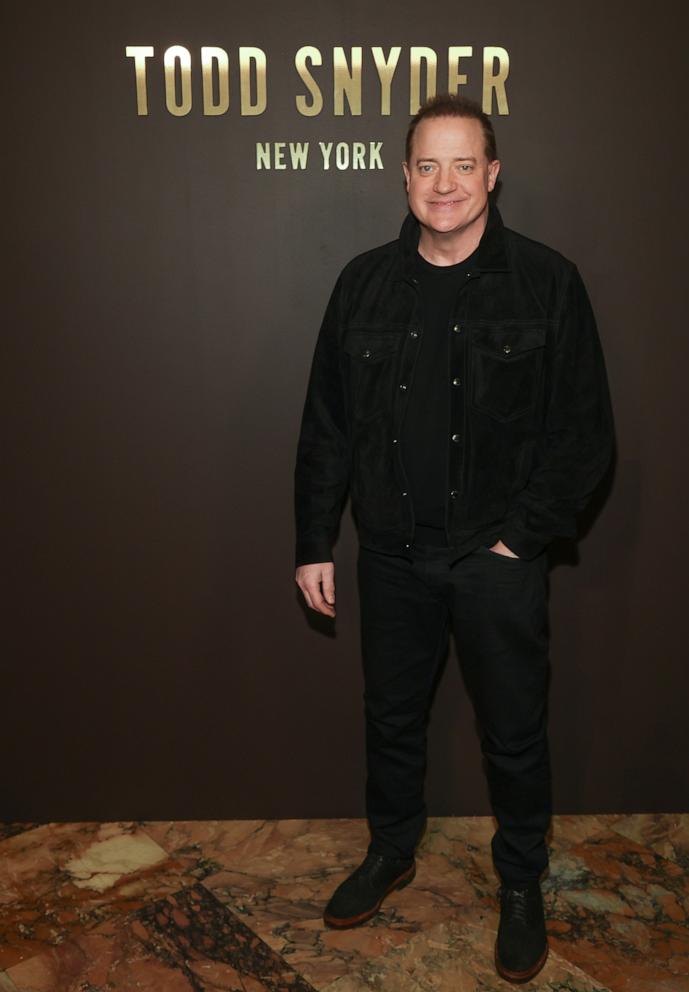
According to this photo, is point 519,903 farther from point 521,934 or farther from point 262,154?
point 262,154

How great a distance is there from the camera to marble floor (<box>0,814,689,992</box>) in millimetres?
2096

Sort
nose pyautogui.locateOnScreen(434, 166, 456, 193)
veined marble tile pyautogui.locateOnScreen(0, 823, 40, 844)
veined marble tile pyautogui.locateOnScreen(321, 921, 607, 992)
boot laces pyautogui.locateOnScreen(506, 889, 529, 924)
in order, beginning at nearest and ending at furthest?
nose pyautogui.locateOnScreen(434, 166, 456, 193), veined marble tile pyautogui.locateOnScreen(321, 921, 607, 992), boot laces pyautogui.locateOnScreen(506, 889, 529, 924), veined marble tile pyautogui.locateOnScreen(0, 823, 40, 844)

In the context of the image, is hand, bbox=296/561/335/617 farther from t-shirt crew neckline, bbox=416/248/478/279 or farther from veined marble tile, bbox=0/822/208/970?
veined marble tile, bbox=0/822/208/970

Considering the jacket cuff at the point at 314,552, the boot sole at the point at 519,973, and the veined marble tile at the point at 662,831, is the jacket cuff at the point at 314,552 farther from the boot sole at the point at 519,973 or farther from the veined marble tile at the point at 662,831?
the veined marble tile at the point at 662,831

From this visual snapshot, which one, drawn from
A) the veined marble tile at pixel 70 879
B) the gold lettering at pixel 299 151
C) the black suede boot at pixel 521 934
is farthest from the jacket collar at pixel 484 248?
the veined marble tile at pixel 70 879

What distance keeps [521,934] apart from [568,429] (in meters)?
1.12

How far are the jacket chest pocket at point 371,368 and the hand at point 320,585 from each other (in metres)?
0.37

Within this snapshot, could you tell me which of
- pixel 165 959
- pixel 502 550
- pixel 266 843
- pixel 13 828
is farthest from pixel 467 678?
pixel 13 828

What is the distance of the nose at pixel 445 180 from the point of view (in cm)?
195

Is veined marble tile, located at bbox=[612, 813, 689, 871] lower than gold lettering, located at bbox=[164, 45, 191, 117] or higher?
lower

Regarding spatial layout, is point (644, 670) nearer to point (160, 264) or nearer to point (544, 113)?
point (544, 113)

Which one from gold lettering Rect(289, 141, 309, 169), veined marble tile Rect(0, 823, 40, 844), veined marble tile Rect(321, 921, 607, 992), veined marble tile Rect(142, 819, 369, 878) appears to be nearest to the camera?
veined marble tile Rect(321, 921, 607, 992)

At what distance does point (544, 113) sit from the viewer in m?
2.25

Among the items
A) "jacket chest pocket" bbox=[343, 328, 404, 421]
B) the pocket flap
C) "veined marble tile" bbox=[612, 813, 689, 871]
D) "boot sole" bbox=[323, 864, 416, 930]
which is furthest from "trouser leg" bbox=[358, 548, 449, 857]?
"veined marble tile" bbox=[612, 813, 689, 871]
